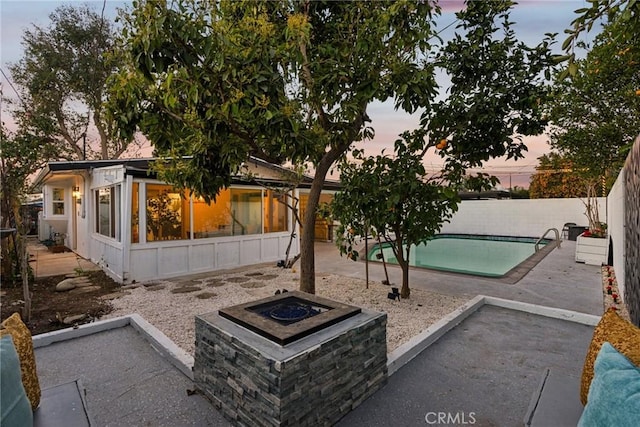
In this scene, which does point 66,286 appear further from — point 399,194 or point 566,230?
point 566,230

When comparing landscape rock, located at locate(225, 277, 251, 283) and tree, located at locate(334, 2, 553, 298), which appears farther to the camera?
landscape rock, located at locate(225, 277, 251, 283)

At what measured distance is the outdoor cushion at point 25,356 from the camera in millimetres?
1878

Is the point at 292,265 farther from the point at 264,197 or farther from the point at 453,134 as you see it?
the point at 453,134

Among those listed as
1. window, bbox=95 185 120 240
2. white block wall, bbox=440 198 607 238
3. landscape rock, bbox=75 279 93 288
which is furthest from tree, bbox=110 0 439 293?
white block wall, bbox=440 198 607 238

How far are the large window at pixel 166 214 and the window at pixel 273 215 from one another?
7.63 feet

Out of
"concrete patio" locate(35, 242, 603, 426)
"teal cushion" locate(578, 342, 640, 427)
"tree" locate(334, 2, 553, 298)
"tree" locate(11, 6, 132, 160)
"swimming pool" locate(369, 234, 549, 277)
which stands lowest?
"swimming pool" locate(369, 234, 549, 277)

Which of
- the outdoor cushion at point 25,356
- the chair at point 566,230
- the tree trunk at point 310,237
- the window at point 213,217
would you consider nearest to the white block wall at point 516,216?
the chair at point 566,230

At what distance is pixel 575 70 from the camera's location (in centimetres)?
158

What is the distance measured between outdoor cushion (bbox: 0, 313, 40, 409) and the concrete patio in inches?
28.6

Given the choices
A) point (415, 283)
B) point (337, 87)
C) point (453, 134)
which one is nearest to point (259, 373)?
point (337, 87)

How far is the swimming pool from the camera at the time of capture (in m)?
11.1

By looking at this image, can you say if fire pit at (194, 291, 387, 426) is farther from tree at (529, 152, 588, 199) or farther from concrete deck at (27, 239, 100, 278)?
tree at (529, 152, 588, 199)

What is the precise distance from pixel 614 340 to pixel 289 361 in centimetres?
183

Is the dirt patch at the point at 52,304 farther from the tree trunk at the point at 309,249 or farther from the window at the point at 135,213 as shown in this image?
the tree trunk at the point at 309,249
